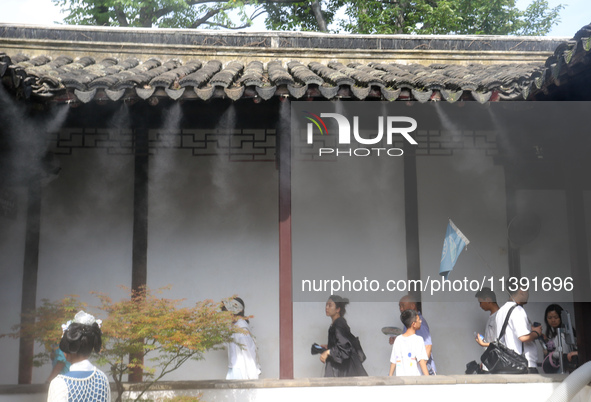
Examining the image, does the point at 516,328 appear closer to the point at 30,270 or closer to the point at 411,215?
the point at 411,215

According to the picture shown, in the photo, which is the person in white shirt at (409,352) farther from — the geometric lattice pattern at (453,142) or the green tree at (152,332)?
the geometric lattice pattern at (453,142)

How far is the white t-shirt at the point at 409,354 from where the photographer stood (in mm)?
6691

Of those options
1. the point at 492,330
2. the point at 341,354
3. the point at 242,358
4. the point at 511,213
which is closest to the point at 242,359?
the point at 242,358

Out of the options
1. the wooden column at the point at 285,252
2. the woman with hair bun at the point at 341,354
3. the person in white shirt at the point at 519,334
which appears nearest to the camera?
the wooden column at the point at 285,252

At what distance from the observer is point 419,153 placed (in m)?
7.88

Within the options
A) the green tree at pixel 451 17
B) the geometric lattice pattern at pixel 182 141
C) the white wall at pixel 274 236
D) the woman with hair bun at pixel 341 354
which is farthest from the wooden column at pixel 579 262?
the green tree at pixel 451 17

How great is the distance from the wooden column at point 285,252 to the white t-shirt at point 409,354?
1232 mm

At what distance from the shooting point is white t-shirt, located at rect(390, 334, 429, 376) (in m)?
6.69

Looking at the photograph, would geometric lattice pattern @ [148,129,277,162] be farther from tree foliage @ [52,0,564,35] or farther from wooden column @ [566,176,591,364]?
tree foliage @ [52,0,564,35]

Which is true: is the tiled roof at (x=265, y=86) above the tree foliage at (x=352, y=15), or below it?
below

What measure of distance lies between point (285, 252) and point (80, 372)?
2329mm

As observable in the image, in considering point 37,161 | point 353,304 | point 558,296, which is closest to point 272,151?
point 353,304

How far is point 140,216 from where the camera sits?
7.02 metres

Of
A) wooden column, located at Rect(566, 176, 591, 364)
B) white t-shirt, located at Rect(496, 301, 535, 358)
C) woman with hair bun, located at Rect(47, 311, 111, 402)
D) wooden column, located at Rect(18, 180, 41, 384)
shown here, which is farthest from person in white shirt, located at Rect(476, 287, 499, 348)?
wooden column, located at Rect(18, 180, 41, 384)
